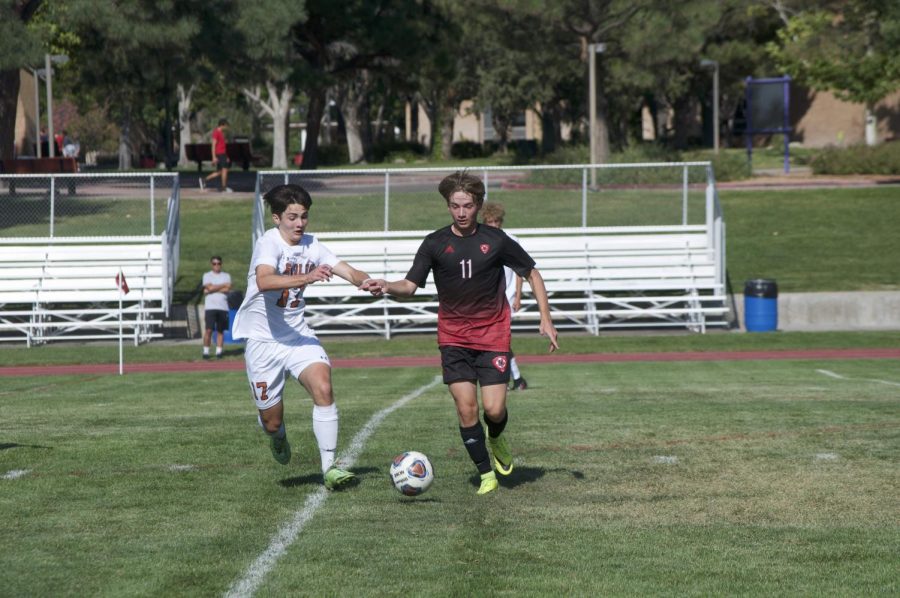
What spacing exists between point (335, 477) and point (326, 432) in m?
0.31

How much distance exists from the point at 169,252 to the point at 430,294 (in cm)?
512

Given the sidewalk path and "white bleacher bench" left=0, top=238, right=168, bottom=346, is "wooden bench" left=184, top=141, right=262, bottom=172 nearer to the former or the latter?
"white bleacher bench" left=0, top=238, right=168, bottom=346

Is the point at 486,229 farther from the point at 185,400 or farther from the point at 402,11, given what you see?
the point at 402,11

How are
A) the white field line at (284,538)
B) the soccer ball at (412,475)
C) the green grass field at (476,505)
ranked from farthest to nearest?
the soccer ball at (412,475), the green grass field at (476,505), the white field line at (284,538)

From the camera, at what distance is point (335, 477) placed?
7566 mm

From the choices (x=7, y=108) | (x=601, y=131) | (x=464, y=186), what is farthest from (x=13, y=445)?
(x=601, y=131)

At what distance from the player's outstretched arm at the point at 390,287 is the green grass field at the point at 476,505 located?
50.1 inches

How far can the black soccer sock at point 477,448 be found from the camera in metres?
7.64

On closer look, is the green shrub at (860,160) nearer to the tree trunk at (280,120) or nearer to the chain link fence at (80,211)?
the chain link fence at (80,211)

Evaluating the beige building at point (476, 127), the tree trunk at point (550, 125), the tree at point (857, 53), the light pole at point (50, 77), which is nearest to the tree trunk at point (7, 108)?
the light pole at point (50, 77)

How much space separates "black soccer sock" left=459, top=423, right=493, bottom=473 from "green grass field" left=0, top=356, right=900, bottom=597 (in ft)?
0.70

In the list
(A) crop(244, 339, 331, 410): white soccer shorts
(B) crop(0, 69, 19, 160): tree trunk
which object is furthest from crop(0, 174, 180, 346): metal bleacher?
(A) crop(244, 339, 331, 410): white soccer shorts

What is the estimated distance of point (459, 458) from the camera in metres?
9.00

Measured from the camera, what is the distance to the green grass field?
18.5 feet
